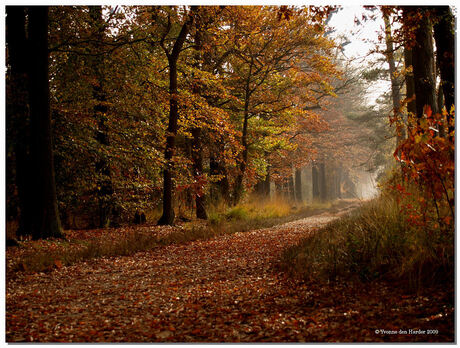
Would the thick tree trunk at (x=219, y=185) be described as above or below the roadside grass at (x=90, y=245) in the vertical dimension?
above

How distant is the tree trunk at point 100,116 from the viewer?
308 inches

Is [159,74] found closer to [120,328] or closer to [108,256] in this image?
[108,256]

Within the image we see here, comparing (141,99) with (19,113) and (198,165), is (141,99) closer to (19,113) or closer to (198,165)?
(198,165)

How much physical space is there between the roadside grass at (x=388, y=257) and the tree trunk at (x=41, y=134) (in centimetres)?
390

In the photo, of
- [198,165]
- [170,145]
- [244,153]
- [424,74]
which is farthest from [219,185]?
[424,74]

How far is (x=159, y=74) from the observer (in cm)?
973

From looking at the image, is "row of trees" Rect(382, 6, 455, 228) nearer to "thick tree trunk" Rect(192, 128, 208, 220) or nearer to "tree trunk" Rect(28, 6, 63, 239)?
"tree trunk" Rect(28, 6, 63, 239)

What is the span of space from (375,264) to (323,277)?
0.56 m

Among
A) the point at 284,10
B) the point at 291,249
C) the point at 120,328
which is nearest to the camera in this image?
the point at 120,328

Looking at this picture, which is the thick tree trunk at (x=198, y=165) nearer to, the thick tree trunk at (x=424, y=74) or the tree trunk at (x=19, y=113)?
the tree trunk at (x=19, y=113)

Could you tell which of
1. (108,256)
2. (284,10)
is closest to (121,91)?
(108,256)

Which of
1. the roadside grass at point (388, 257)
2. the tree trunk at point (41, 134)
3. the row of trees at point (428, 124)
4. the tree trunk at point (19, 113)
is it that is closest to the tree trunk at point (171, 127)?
the tree trunk at point (41, 134)

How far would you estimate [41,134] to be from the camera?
5465 mm

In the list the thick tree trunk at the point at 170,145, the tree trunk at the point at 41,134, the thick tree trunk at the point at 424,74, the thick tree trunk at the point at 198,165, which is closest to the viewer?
the tree trunk at the point at 41,134
